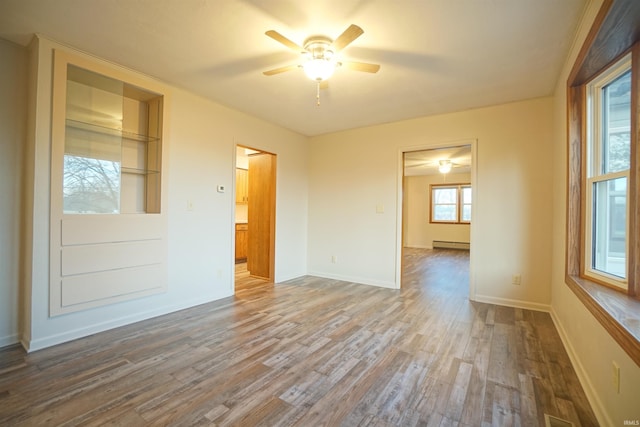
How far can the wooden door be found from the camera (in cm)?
473

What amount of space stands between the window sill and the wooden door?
3.82m

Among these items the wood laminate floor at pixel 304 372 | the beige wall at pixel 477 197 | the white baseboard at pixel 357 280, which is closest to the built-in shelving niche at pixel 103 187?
the wood laminate floor at pixel 304 372

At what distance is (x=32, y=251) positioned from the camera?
7.64 feet

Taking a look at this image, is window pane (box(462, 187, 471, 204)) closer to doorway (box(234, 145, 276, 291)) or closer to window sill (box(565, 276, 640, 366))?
doorway (box(234, 145, 276, 291))

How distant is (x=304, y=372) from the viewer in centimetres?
207

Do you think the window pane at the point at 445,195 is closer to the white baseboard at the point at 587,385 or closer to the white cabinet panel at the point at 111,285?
the white baseboard at the point at 587,385

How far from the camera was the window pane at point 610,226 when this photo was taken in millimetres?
1819

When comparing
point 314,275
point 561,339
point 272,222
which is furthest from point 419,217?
point 561,339

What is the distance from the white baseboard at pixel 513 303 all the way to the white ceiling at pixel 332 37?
2509mm

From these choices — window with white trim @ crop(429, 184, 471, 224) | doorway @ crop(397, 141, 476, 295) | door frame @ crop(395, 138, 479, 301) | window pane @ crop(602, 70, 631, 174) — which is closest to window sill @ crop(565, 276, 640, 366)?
window pane @ crop(602, 70, 631, 174)

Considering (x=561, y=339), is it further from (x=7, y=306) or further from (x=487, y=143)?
(x=7, y=306)

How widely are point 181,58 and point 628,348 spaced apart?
143 inches

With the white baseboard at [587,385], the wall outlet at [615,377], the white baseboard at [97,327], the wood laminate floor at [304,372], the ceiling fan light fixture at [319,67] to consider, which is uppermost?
the ceiling fan light fixture at [319,67]

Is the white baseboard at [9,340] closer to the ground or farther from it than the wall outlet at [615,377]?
closer to the ground
